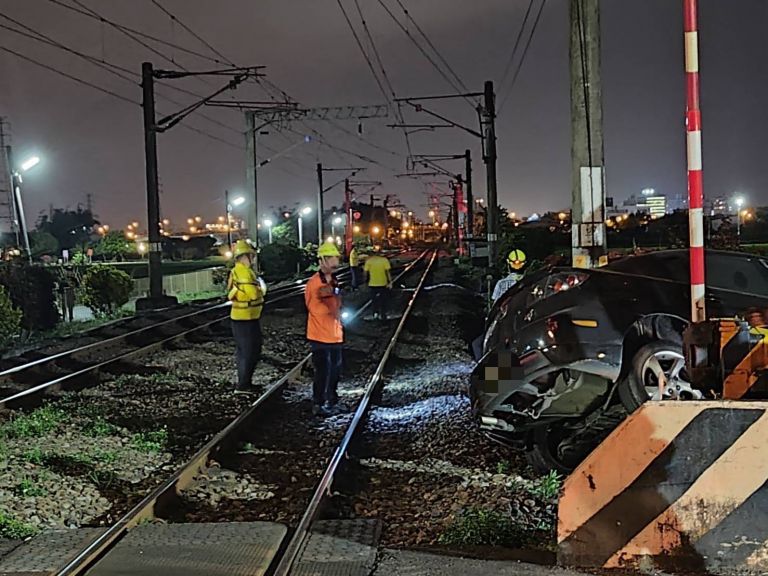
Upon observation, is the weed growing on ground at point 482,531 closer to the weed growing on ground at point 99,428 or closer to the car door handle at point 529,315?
the car door handle at point 529,315

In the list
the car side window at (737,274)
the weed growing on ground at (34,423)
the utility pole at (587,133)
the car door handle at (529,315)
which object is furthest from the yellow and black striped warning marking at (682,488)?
the weed growing on ground at (34,423)

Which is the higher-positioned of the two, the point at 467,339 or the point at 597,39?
the point at 597,39

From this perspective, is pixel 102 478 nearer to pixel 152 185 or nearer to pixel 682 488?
pixel 682 488

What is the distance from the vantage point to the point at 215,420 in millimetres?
10719

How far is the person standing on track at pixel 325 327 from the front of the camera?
10.7 metres

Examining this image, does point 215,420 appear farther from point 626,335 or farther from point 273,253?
point 273,253

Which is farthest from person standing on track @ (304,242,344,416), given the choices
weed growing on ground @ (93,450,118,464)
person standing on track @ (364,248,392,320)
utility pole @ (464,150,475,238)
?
utility pole @ (464,150,475,238)

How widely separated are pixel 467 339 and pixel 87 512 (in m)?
12.2

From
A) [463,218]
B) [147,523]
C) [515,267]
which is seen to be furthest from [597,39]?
[463,218]

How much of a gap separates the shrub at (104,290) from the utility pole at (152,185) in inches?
42.0

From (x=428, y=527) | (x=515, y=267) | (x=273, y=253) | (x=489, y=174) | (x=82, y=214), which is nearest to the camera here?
(x=428, y=527)

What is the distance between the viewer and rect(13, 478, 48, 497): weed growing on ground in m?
7.54

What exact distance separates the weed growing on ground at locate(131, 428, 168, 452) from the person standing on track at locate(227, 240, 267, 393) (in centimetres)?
243

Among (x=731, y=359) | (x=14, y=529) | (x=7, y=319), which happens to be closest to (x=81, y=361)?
(x=7, y=319)
